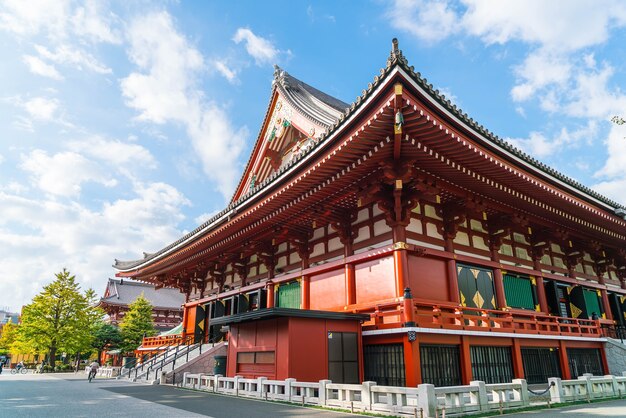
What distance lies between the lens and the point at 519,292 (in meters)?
16.0

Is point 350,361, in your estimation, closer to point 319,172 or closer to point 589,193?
point 319,172

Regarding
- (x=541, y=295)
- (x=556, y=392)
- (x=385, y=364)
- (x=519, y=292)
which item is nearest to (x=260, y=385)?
(x=385, y=364)

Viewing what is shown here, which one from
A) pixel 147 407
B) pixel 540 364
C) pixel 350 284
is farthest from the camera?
pixel 540 364

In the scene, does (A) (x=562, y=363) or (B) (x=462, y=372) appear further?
(A) (x=562, y=363)

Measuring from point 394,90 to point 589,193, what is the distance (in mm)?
10074

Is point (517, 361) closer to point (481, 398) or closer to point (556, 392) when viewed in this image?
point (556, 392)

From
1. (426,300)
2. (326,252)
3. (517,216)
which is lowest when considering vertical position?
(426,300)

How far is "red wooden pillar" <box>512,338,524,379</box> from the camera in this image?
13320 mm

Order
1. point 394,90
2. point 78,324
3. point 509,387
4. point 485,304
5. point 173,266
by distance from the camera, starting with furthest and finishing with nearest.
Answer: point 78,324
point 173,266
point 485,304
point 509,387
point 394,90

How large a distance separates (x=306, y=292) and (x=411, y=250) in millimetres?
5145

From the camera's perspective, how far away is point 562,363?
15078 millimetres

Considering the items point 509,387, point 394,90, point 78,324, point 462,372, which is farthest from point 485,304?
point 78,324

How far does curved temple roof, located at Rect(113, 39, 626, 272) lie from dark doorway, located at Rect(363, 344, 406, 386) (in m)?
6.10

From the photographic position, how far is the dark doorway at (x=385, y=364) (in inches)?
450
